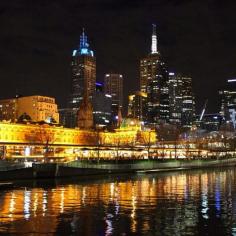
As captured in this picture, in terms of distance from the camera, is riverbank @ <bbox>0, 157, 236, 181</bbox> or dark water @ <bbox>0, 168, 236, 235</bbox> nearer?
dark water @ <bbox>0, 168, 236, 235</bbox>

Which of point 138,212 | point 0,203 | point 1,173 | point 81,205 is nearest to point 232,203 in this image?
point 138,212

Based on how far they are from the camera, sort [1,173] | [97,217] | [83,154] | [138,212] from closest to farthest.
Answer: [97,217], [138,212], [1,173], [83,154]

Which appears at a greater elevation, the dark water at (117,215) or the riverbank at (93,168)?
the riverbank at (93,168)

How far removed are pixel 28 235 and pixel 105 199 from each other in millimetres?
20861

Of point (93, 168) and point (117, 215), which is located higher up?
point (93, 168)

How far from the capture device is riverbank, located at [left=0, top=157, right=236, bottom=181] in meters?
83.7

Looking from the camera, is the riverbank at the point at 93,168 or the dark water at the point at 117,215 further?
the riverbank at the point at 93,168

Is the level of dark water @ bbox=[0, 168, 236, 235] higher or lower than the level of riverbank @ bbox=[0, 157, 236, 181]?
lower

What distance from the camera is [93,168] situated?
335 feet

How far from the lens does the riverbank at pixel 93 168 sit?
83.7 m

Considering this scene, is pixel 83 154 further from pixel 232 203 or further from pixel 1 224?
pixel 1 224

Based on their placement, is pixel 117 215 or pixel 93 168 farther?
pixel 93 168

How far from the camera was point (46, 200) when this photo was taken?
46.9 metres

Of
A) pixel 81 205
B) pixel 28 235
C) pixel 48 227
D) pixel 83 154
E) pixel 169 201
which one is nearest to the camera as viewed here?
pixel 28 235
